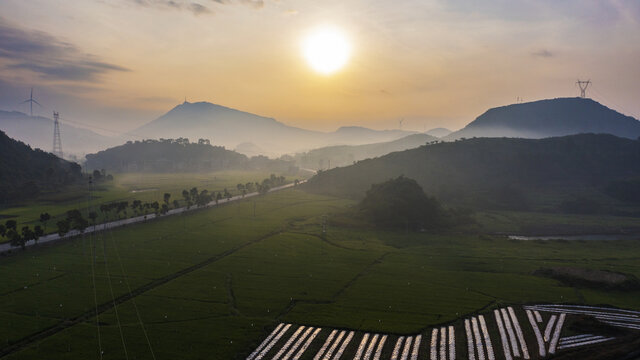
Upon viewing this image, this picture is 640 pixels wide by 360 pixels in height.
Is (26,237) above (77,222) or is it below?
below

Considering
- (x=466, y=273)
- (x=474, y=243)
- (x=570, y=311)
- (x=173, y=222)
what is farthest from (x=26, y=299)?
(x=474, y=243)

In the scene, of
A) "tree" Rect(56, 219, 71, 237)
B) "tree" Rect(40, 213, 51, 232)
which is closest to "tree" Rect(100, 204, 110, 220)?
"tree" Rect(40, 213, 51, 232)

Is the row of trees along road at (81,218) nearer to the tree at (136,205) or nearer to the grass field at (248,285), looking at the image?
the tree at (136,205)

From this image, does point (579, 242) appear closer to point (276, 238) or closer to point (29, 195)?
point (276, 238)

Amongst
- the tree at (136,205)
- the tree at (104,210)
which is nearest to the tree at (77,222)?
the tree at (104,210)

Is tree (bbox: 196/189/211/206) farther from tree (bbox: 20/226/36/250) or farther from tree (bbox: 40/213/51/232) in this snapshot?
tree (bbox: 20/226/36/250)

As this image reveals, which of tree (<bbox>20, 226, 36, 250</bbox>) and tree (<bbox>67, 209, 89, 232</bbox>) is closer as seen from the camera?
tree (<bbox>20, 226, 36, 250</bbox>)

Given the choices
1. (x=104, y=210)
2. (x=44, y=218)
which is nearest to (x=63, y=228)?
(x=44, y=218)

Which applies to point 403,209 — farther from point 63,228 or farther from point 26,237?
point 26,237
